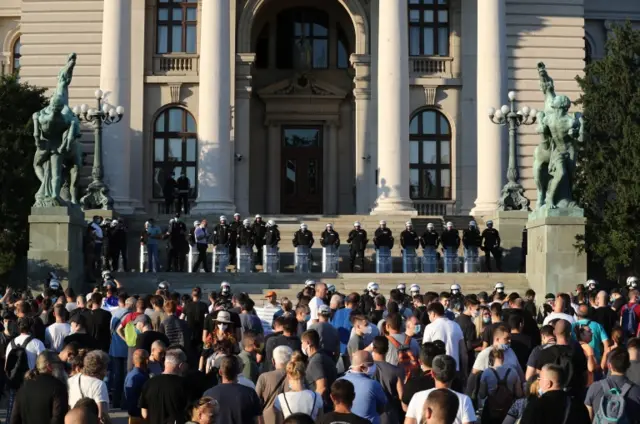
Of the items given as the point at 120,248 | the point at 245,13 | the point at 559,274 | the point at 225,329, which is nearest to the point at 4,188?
the point at 120,248

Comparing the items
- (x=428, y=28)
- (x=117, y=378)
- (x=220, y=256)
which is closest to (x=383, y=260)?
(x=220, y=256)

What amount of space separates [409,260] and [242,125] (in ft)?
38.9

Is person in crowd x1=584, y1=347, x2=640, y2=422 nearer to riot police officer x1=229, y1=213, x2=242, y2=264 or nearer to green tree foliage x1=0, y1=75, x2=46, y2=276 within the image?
riot police officer x1=229, y1=213, x2=242, y2=264

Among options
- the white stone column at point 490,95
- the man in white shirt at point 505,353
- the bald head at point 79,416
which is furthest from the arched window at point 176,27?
the bald head at point 79,416

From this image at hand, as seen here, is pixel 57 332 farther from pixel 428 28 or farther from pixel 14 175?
pixel 428 28

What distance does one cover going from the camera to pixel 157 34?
1842 inches

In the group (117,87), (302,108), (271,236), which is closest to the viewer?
(271,236)

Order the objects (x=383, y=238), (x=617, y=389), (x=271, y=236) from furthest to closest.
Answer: (x=383, y=238)
(x=271, y=236)
(x=617, y=389)

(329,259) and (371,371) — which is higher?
(329,259)

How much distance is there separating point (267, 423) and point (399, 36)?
32625 millimetres

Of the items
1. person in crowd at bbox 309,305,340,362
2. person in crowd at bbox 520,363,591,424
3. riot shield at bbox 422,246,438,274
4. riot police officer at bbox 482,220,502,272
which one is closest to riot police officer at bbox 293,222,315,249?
riot shield at bbox 422,246,438,274

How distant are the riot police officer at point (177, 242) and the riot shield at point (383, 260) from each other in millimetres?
5452

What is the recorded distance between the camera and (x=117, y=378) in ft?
62.2

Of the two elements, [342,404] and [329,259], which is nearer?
[342,404]
